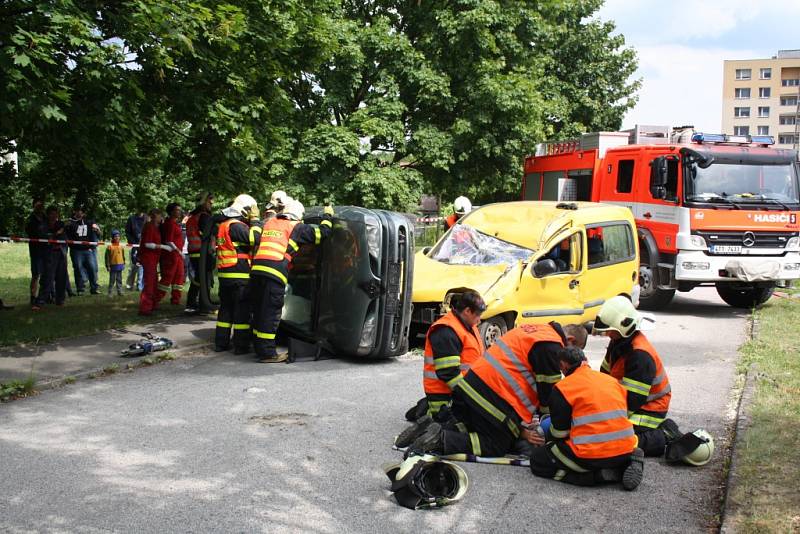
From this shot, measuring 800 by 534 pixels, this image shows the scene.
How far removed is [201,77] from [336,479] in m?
6.87

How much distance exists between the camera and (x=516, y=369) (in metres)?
5.62

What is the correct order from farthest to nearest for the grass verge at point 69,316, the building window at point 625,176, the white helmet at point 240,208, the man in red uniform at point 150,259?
the building window at point 625,176
the man in red uniform at point 150,259
the grass verge at point 69,316
the white helmet at point 240,208

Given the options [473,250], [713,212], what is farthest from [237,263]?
[713,212]

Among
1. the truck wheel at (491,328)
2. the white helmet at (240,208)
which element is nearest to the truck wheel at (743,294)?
the truck wheel at (491,328)

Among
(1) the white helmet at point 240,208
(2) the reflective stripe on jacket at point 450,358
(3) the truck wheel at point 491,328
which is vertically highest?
(1) the white helmet at point 240,208

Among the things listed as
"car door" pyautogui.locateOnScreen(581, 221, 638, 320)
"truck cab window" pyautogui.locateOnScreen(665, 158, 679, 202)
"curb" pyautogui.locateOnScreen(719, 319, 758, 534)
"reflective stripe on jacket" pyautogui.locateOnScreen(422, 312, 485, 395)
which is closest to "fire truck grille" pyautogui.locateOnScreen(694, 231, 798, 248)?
"truck cab window" pyautogui.locateOnScreen(665, 158, 679, 202)

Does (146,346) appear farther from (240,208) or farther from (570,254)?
(570,254)

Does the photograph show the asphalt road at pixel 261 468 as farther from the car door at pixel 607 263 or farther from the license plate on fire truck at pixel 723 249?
the license plate on fire truck at pixel 723 249

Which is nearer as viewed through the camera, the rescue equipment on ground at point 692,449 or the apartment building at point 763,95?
the rescue equipment on ground at point 692,449

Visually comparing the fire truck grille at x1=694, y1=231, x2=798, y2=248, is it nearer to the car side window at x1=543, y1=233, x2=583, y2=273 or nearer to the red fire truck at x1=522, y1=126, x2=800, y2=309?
the red fire truck at x1=522, y1=126, x2=800, y2=309

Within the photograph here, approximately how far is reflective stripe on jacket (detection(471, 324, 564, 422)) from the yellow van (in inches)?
136

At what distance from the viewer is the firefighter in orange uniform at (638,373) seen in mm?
5758

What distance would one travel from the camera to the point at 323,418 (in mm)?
6934

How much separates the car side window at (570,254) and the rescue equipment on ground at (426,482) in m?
5.79
